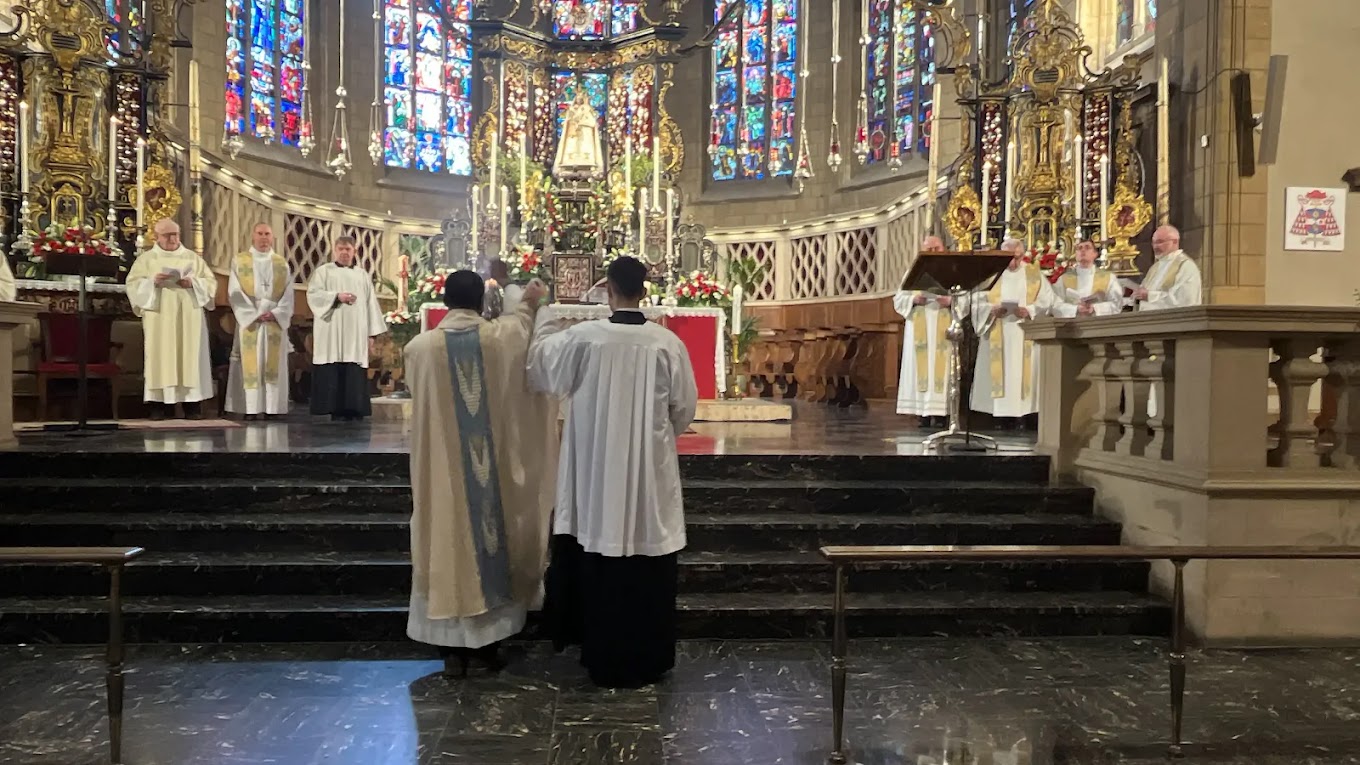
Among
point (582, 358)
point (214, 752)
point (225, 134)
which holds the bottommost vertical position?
point (214, 752)

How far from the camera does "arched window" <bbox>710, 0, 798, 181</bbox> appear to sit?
60.2 feet

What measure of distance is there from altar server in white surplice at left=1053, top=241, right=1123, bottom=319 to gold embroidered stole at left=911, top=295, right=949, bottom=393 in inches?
45.2

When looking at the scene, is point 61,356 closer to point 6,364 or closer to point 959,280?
point 6,364

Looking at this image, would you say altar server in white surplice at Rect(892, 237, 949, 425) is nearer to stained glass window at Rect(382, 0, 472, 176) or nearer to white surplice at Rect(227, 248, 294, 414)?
white surplice at Rect(227, 248, 294, 414)

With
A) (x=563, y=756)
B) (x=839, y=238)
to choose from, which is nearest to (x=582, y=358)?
(x=563, y=756)

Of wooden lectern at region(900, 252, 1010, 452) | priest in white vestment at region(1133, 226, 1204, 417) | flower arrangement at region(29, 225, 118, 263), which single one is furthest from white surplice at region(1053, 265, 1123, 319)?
flower arrangement at region(29, 225, 118, 263)

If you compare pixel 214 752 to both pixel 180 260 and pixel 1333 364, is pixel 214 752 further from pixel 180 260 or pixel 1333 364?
pixel 180 260

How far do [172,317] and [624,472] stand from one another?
705cm

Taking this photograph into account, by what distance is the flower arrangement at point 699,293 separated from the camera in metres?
10.7

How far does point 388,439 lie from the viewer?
24.3 feet

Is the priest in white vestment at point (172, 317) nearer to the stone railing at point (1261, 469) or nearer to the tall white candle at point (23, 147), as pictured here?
the tall white candle at point (23, 147)

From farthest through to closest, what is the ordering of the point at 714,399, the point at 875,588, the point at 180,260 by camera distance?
the point at 714,399
the point at 180,260
the point at 875,588

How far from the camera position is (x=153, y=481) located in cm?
588

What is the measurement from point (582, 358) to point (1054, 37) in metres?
7.97
